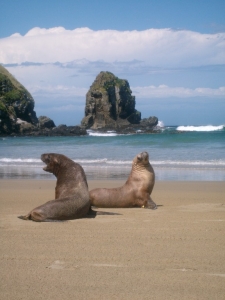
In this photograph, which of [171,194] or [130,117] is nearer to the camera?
[171,194]

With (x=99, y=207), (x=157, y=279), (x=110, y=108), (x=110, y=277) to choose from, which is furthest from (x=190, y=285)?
(x=110, y=108)

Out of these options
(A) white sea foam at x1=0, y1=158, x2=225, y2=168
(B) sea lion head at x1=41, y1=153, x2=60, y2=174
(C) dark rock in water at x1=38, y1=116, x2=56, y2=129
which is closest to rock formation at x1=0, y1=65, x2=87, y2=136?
(C) dark rock in water at x1=38, y1=116, x2=56, y2=129

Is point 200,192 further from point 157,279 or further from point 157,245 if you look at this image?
point 157,279

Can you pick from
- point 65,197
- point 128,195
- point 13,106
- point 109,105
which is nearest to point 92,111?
point 109,105

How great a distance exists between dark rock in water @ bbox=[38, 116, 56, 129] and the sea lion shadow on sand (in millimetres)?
Answer: 61530

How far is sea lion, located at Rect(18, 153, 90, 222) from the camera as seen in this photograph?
23.2ft

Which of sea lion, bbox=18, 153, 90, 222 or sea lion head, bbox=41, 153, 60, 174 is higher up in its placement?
sea lion head, bbox=41, 153, 60, 174

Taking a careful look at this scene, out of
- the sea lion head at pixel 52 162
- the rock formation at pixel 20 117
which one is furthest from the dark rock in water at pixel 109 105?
the sea lion head at pixel 52 162

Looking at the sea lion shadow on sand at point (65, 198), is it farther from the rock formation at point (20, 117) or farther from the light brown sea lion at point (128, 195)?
the rock formation at point (20, 117)

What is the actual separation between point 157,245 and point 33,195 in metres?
6.00

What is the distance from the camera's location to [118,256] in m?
4.92

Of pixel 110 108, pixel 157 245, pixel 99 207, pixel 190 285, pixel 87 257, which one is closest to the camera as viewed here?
pixel 190 285

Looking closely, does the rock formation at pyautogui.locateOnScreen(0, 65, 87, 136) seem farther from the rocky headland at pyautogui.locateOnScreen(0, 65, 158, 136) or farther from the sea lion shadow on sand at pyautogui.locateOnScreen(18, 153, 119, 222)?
the sea lion shadow on sand at pyautogui.locateOnScreen(18, 153, 119, 222)

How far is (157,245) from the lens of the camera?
5.38m
